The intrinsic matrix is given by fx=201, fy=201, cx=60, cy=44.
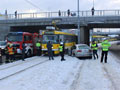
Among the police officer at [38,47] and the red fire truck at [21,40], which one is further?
the police officer at [38,47]

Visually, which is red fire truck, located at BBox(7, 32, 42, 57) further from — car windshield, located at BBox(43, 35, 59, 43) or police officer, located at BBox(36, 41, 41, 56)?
car windshield, located at BBox(43, 35, 59, 43)

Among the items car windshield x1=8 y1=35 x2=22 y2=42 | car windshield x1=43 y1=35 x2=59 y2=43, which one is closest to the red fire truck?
car windshield x1=8 y1=35 x2=22 y2=42

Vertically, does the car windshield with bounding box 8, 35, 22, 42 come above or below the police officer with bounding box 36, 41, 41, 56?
above

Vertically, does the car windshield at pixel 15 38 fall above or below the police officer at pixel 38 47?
above

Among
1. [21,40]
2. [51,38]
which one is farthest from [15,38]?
[51,38]

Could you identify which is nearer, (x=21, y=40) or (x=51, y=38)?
(x=21, y=40)

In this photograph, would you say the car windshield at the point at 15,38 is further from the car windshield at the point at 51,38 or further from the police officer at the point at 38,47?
the car windshield at the point at 51,38

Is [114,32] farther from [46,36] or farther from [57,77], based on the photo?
[57,77]

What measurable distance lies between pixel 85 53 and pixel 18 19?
22.4 meters

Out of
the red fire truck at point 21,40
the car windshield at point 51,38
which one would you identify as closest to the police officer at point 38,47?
the red fire truck at point 21,40

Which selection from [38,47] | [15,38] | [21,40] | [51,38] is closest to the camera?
[21,40]

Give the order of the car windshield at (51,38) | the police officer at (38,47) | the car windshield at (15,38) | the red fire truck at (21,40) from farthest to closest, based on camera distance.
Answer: the police officer at (38,47) < the car windshield at (51,38) < the car windshield at (15,38) < the red fire truck at (21,40)

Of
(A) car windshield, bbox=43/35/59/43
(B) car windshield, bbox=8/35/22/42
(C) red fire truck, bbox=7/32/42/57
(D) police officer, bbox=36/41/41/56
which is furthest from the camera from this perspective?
(D) police officer, bbox=36/41/41/56

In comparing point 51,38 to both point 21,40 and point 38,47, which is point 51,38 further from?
point 21,40
